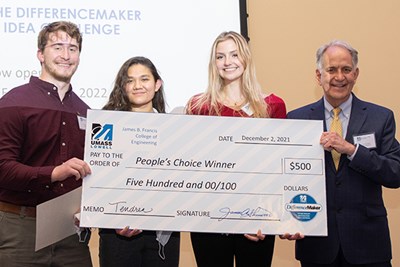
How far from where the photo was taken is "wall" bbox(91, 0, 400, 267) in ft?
13.5

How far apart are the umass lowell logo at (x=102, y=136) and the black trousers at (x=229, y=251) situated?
1.95 feet

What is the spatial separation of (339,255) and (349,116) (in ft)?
2.11

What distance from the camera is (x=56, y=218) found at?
2500mm

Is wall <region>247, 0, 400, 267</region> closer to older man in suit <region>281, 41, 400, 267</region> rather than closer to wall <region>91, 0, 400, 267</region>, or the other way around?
wall <region>91, 0, 400, 267</region>

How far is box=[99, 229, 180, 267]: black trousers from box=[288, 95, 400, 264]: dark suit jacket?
63 cm

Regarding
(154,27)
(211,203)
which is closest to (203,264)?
(211,203)


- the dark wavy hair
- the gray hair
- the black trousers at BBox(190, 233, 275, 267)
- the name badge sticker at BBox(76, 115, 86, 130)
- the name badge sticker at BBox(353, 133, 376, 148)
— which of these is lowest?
the black trousers at BBox(190, 233, 275, 267)

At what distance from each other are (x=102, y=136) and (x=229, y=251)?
0.78 meters

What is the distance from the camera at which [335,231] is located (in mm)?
2617

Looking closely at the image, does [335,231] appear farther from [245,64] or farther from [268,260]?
[245,64]

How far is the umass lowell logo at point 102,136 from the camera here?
254 cm

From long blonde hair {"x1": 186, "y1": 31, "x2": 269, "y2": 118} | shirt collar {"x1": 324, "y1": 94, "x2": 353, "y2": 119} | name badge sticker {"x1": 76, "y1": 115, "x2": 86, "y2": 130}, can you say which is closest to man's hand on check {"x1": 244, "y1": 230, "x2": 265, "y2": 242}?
long blonde hair {"x1": 186, "y1": 31, "x2": 269, "y2": 118}

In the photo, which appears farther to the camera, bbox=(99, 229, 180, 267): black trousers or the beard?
the beard
